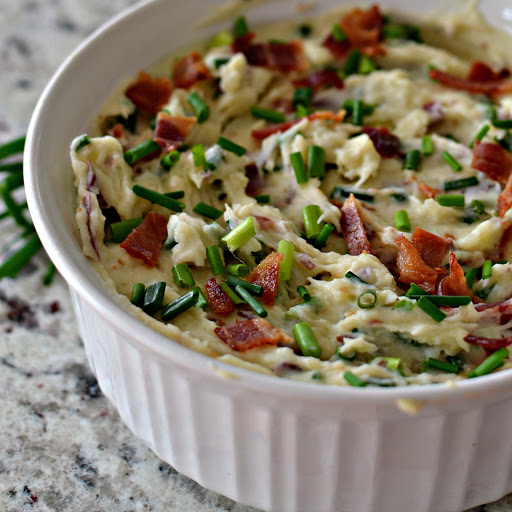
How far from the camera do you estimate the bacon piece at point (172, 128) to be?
247 centimetres

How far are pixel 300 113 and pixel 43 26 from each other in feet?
6.38

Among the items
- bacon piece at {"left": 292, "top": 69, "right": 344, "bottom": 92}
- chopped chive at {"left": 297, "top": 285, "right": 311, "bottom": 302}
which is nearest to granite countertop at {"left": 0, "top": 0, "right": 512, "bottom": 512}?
chopped chive at {"left": 297, "top": 285, "right": 311, "bottom": 302}

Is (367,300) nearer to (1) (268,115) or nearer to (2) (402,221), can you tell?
(2) (402,221)

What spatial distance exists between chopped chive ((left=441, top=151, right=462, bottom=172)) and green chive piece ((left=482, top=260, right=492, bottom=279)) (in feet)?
1.52

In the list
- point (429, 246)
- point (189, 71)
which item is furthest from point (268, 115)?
point (429, 246)

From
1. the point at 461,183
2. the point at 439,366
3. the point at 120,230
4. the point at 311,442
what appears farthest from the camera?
the point at 461,183

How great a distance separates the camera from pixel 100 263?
2.09 m

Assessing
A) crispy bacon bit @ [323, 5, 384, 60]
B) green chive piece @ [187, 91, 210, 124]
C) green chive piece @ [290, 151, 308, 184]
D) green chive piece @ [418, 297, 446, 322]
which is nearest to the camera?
green chive piece @ [418, 297, 446, 322]

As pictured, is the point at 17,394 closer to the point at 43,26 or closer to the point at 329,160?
the point at 329,160

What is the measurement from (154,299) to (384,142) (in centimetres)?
105

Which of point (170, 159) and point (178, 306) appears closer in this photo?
point (178, 306)

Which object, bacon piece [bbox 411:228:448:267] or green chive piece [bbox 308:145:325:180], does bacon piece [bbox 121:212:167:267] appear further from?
bacon piece [bbox 411:228:448:267]

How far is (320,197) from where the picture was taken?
7.63 feet

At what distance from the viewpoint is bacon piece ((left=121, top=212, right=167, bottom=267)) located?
82.9 inches
